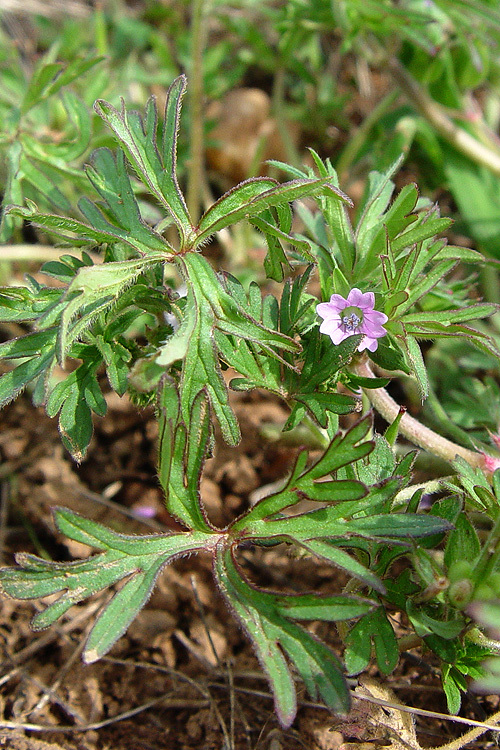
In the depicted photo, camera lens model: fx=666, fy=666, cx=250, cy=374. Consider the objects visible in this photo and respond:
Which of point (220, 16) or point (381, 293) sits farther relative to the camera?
point (220, 16)

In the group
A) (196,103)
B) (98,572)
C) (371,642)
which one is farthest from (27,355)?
(196,103)

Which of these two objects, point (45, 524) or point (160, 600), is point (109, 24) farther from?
point (160, 600)

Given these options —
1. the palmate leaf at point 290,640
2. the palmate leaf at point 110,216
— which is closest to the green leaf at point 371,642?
the palmate leaf at point 290,640

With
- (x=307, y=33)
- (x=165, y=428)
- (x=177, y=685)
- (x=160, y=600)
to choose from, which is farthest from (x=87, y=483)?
(x=307, y=33)

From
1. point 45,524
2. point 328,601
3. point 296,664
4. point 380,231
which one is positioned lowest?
point 45,524

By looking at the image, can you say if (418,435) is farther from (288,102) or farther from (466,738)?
(288,102)

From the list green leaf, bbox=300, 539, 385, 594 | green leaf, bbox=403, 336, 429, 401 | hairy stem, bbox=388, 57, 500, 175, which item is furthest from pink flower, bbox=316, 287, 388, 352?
hairy stem, bbox=388, 57, 500, 175
